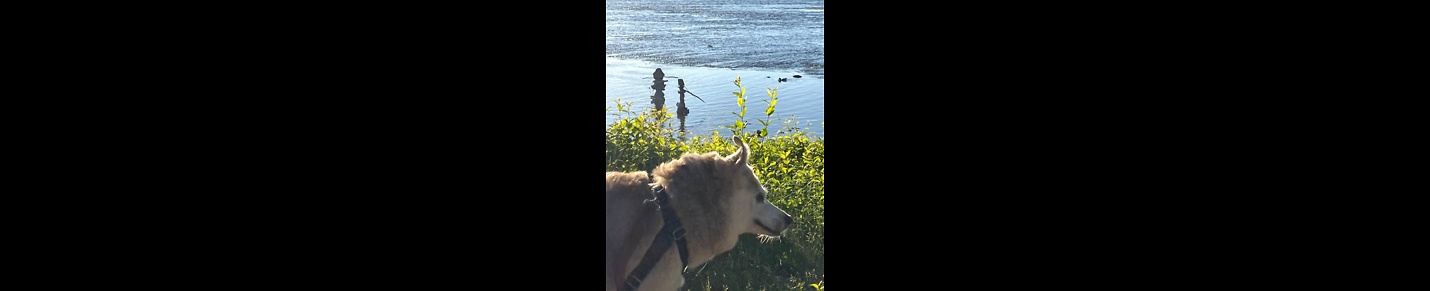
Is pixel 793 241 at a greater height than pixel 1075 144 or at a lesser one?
lesser

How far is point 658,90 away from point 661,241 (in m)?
2.06

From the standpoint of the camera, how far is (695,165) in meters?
2.58

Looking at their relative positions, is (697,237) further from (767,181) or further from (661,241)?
(767,181)

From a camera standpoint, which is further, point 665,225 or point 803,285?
point 803,285

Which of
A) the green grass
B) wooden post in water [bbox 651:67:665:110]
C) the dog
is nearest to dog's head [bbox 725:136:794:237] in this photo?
the dog

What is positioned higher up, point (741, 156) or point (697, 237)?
point (741, 156)

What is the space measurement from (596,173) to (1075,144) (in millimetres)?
776

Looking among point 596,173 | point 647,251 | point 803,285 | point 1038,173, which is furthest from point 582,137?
point 803,285

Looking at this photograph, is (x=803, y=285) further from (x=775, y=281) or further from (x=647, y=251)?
(x=647, y=251)

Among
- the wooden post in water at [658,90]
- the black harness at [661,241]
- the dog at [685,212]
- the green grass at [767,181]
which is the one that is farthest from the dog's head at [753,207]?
the wooden post in water at [658,90]

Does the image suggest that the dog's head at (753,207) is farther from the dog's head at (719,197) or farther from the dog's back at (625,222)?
the dog's back at (625,222)

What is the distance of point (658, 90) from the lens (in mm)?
4543

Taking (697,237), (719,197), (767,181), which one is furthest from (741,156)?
(767,181)

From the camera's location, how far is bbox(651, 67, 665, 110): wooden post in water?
4.48 m
